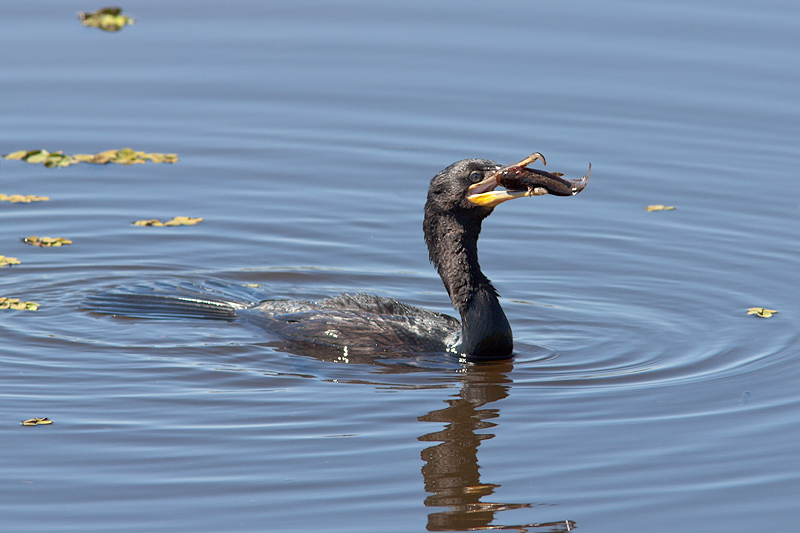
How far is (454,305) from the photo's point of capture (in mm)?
10086

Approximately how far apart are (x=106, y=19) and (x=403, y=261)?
863cm

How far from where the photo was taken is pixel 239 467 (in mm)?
7535

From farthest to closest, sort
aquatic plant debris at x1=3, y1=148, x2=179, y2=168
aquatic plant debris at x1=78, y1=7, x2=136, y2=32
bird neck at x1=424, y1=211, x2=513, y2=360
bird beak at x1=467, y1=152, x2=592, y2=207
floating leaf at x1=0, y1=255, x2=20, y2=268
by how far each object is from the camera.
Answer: aquatic plant debris at x1=78, y1=7, x2=136, y2=32
aquatic plant debris at x1=3, y1=148, x2=179, y2=168
floating leaf at x1=0, y1=255, x2=20, y2=268
bird neck at x1=424, y1=211, x2=513, y2=360
bird beak at x1=467, y1=152, x2=592, y2=207

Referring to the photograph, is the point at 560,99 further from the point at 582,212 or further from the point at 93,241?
the point at 93,241

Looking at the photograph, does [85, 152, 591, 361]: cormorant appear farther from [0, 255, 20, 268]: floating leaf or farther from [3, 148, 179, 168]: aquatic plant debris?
[3, 148, 179, 168]: aquatic plant debris

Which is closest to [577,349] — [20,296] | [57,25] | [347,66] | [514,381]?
[514,381]

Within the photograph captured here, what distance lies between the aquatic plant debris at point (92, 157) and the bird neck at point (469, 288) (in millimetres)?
5471

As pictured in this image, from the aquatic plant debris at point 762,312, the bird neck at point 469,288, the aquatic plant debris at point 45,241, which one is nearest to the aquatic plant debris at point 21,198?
the aquatic plant debris at point 45,241

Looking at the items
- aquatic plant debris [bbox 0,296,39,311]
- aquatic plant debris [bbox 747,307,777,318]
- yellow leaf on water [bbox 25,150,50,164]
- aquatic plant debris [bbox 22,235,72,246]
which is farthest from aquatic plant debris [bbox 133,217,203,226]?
aquatic plant debris [bbox 747,307,777,318]

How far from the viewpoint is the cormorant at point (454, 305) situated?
377 inches

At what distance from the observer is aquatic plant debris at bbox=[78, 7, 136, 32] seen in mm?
18391

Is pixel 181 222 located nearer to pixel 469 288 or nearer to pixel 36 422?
pixel 469 288

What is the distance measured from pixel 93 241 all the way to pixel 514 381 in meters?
5.34

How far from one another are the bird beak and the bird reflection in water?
4.69ft
